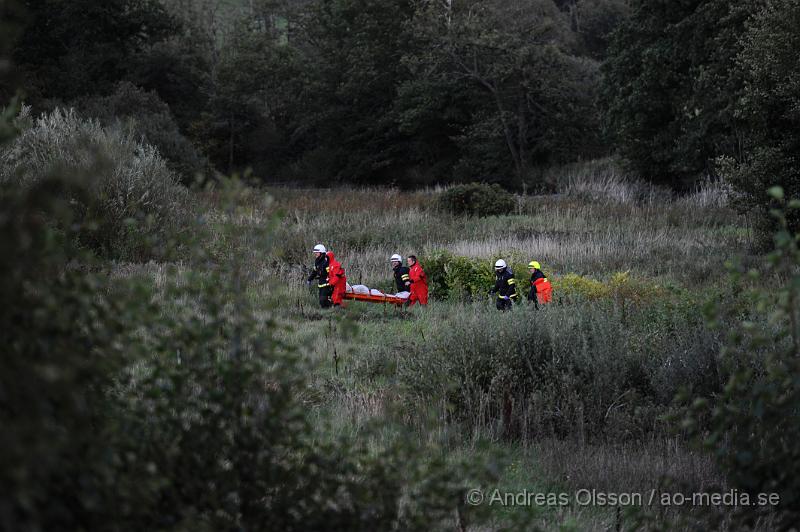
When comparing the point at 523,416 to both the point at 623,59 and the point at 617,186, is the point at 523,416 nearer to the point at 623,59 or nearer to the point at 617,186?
the point at 617,186

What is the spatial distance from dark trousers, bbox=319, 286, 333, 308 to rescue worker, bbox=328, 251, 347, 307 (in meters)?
0.06

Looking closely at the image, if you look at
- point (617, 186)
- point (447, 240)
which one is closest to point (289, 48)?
Answer: point (617, 186)

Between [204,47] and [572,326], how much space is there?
52854 mm

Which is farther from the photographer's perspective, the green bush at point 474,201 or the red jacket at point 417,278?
the green bush at point 474,201

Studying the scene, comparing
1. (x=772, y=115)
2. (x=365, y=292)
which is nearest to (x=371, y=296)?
(x=365, y=292)

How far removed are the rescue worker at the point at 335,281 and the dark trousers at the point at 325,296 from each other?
6 cm

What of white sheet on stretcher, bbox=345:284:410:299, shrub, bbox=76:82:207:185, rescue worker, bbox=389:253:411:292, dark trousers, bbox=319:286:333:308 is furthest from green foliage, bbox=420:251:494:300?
shrub, bbox=76:82:207:185

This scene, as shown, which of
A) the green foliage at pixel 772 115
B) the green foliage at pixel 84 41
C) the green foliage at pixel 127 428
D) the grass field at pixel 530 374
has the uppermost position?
the green foliage at pixel 84 41

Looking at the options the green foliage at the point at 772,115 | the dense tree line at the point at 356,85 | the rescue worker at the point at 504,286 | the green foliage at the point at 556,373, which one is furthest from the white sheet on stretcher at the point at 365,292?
the dense tree line at the point at 356,85

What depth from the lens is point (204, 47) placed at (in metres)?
57.2

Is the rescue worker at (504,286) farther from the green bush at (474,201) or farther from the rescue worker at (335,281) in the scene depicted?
the green bush at (474,201)

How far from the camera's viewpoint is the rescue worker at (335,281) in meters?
13.0

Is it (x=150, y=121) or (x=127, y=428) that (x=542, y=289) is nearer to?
(x=127, y=428)

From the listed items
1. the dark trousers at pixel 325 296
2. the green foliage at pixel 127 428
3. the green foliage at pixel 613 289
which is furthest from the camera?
the dark trousers at pixel 325 296
